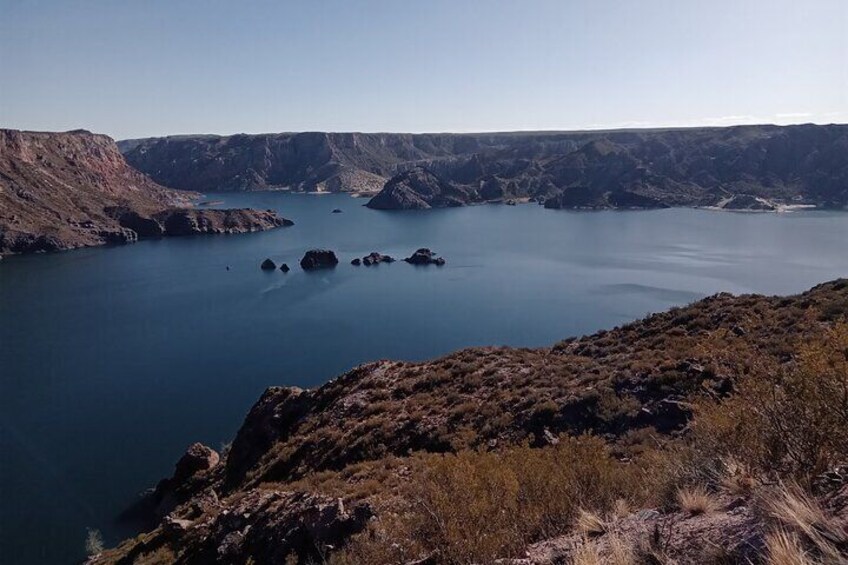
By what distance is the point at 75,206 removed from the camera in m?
124

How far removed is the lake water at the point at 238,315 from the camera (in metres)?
32.9

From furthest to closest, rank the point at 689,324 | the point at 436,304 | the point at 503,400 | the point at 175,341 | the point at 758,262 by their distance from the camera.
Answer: the point at 758,262 → the point at 436,304 → the point at 175,341 → the point at 689,324 → the point at 503,400

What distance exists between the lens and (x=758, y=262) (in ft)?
270

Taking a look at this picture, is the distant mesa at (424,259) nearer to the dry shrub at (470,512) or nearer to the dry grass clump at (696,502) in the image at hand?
the dry shrub at (470,512)

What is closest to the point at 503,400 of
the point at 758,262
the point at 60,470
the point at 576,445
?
the point at 576,445

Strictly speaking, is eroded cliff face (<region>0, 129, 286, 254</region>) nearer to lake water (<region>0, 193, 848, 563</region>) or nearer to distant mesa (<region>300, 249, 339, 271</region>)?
lake water (<region>0, 193, 848, 563</region>)

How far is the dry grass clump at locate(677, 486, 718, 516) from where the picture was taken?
21.4 ft

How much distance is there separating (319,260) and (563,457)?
287 ft

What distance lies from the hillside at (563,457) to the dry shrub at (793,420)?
22mm

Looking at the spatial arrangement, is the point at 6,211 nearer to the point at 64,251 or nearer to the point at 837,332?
the point at 64,251

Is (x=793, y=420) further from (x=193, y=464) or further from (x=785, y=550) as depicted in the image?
(x=193, y=464)

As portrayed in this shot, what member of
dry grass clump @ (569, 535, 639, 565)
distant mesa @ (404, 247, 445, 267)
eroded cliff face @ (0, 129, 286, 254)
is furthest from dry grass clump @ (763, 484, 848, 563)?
eroded cliff face @ (0, 129, 286, 254)

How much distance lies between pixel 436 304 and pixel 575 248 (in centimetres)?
4564

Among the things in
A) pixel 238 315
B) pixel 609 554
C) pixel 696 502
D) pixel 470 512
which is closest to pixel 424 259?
pixel 238 315
